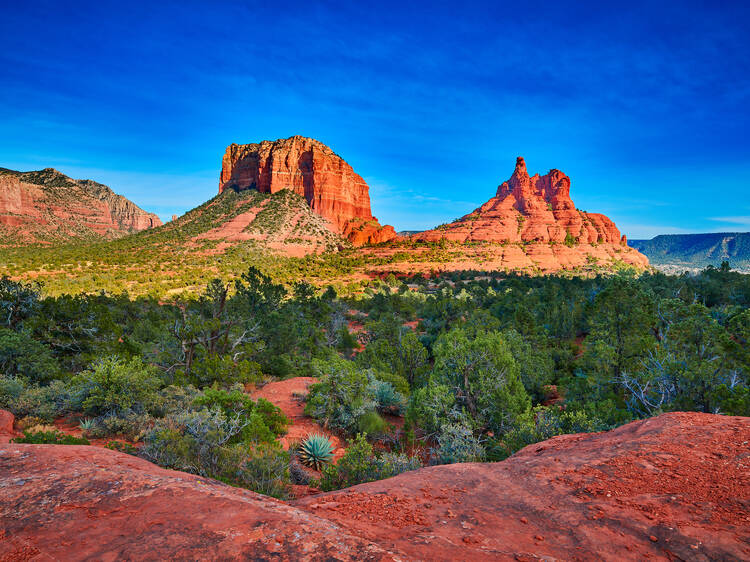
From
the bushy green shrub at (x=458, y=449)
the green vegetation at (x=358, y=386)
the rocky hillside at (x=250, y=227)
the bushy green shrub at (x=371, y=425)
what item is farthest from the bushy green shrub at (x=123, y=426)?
the rocky hillside at (x=250, y=227)

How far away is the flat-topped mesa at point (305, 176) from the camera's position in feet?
306

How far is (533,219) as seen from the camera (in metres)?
104

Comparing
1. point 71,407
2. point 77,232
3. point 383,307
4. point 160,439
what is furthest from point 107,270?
point 77,232

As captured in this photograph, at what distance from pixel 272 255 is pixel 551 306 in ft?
179

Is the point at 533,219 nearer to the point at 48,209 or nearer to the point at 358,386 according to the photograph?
the point at 358,386

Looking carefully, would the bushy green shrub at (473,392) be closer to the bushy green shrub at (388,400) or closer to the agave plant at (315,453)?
the bushy green shrub at (388,400)

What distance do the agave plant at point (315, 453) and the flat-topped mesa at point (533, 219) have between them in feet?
281

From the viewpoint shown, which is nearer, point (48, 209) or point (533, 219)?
point (48, 209)

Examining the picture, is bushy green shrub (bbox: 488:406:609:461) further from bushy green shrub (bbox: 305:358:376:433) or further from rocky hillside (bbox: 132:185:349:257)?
rocky hillside (bbox: 132:185:349:257)

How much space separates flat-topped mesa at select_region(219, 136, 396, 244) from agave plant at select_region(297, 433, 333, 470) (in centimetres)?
8643

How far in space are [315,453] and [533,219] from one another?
109004 mm

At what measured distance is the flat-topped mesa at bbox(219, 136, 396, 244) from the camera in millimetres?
93250

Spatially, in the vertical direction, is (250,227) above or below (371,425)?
above

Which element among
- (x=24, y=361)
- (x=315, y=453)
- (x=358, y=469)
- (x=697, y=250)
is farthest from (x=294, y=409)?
(x=697, y=250)
